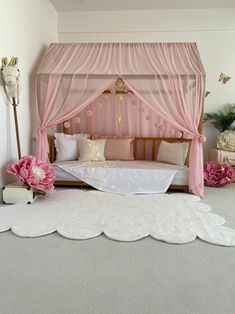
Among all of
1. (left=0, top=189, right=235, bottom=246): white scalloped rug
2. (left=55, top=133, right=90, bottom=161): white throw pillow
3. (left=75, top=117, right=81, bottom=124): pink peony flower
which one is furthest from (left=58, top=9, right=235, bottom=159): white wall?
(left=0, top=189, right=235, bottom=246): white scalloped rug

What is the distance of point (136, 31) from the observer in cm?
488

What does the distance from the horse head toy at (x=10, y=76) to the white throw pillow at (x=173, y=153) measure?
2.28 metres

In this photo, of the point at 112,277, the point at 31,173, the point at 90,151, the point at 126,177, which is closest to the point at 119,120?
the point at 90,151

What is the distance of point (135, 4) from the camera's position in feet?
15.1

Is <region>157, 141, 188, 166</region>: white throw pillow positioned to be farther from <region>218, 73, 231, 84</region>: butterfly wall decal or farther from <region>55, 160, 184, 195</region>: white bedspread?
<region>218, 73, 231, 84</region>: butterfly wall decal

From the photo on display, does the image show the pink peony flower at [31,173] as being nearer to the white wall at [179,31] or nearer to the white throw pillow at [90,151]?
the white throw pillow at [90,151]

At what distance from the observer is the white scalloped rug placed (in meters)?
2.32

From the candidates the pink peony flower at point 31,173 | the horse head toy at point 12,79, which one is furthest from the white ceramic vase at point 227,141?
the horse head toy at point 12,79

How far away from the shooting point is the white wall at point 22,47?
10.5 feet

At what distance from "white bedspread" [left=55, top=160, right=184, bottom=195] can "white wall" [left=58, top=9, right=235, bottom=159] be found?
1864 mm

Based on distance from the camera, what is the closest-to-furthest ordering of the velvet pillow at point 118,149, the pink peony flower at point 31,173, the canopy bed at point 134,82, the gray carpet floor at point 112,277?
the gray carpet floor at point 112,277, the pink peony flower at point 31,173, the canopy bed at point 134,82, the velvet pillow at point 118,149

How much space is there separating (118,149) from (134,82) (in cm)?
110

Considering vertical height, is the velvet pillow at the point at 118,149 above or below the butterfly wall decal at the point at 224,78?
below

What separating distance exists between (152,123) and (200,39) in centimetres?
182
